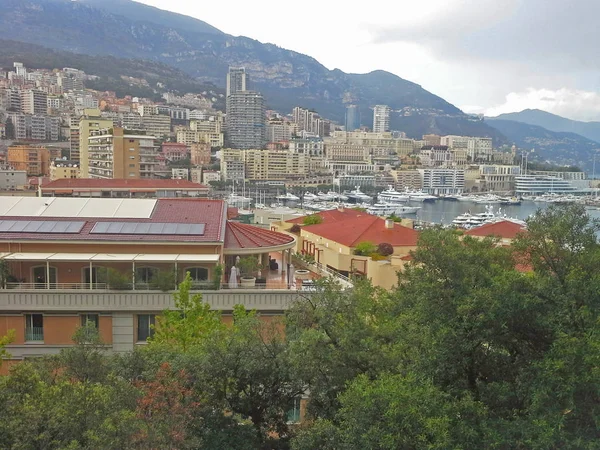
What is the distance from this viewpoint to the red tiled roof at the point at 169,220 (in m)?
17.8

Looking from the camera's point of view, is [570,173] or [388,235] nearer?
[388,235]

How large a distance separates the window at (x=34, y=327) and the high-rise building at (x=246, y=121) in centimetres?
16342

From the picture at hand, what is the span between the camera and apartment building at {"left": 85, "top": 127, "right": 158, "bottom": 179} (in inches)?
2849

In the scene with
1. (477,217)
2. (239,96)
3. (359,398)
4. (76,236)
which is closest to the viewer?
(359,398)

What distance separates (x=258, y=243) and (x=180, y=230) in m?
2.98

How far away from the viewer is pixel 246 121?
179625 mm

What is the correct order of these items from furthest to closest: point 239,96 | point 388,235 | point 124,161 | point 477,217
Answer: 1. point 239,96
2. point 477,217
3. point 124,161
4. point 388,235

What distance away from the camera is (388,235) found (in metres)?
25.8

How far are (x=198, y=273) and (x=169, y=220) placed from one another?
269 cm

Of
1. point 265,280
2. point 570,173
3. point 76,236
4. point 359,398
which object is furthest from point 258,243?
point 570,173

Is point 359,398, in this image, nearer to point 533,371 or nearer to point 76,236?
point 533,371

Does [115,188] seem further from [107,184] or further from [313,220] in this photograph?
[313,220]

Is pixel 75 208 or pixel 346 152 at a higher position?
pixel 346 152

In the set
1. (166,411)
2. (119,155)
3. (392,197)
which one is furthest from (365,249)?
(392,197)
